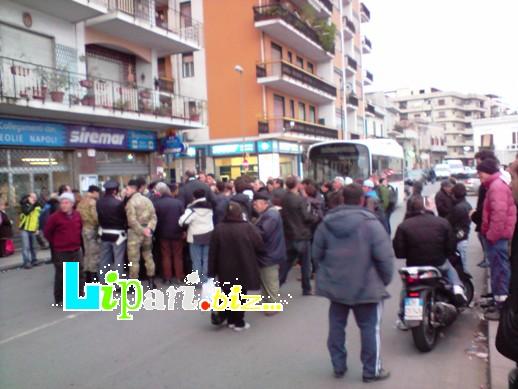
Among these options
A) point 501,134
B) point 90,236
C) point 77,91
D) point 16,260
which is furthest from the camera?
point 501,134

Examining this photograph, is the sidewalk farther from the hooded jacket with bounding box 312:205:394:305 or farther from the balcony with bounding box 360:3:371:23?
the balcony with bounding box 360:3:371:23

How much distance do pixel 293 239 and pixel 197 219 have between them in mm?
1716

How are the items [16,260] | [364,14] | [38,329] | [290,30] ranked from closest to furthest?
[38,329], [16,260], [290,30], [364,14]

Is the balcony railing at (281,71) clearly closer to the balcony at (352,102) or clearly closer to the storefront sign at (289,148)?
the storefront sign at (289,148)

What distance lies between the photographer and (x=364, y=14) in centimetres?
5359

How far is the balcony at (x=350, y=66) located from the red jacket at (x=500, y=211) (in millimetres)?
41352

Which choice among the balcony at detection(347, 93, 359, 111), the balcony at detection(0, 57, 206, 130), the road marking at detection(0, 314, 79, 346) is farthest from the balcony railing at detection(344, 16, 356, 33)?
the road marking at detection(0, 314, 79, 346)

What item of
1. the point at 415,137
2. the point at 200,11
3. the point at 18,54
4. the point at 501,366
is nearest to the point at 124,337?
the point at 501,366

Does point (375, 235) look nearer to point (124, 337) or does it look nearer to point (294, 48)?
point (124, 337)

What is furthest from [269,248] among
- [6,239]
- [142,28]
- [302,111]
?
[302,111]

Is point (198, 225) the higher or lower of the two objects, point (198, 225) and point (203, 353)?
the higher

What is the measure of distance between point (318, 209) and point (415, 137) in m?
77.4

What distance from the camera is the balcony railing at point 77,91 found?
14.0 metres

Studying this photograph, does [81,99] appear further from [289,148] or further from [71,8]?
[289,148]
